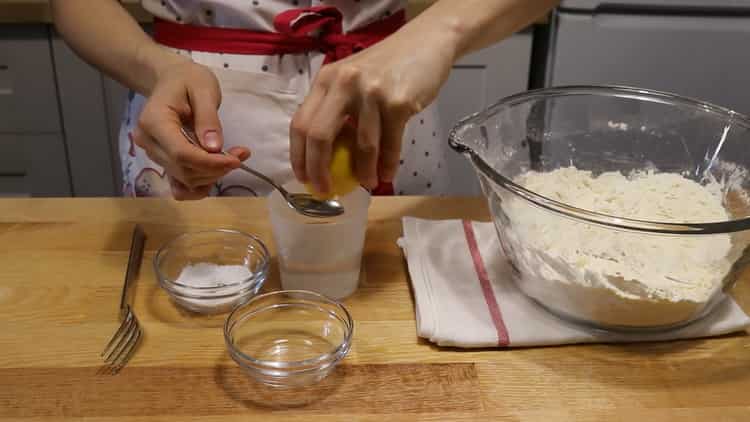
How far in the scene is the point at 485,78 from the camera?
1535 mm

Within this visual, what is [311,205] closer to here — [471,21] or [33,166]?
[471,21]

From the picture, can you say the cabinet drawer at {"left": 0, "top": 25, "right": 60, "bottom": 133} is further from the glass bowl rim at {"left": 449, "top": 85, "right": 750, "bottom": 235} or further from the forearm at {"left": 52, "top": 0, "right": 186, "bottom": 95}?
the glass bowl rim at {"left": 449, "top": 85, "right": 750, "bottom": 235}

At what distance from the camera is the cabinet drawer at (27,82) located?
4.68ft

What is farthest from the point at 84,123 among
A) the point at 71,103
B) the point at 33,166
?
the point at 33,166

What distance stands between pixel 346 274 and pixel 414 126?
40 centimetres

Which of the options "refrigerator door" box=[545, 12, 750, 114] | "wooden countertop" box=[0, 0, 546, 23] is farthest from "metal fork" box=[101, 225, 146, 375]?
"refrigerator door" box=[545, 12, 750, 114]

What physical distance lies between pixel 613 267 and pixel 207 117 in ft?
1.32

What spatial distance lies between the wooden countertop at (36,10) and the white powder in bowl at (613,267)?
82 centimetres

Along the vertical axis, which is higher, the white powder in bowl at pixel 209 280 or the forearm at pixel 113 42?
the forearm at pixel 113 42

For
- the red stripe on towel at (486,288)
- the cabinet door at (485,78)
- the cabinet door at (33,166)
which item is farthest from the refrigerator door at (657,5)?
the cabinet door at (33,166)

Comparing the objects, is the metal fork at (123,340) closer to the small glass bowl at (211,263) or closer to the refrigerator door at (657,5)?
the small glass bowl at (211,263)

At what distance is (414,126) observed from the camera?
1.02m

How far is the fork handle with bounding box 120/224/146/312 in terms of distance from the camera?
2.19 feet

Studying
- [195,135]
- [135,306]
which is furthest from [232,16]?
[135,306]
